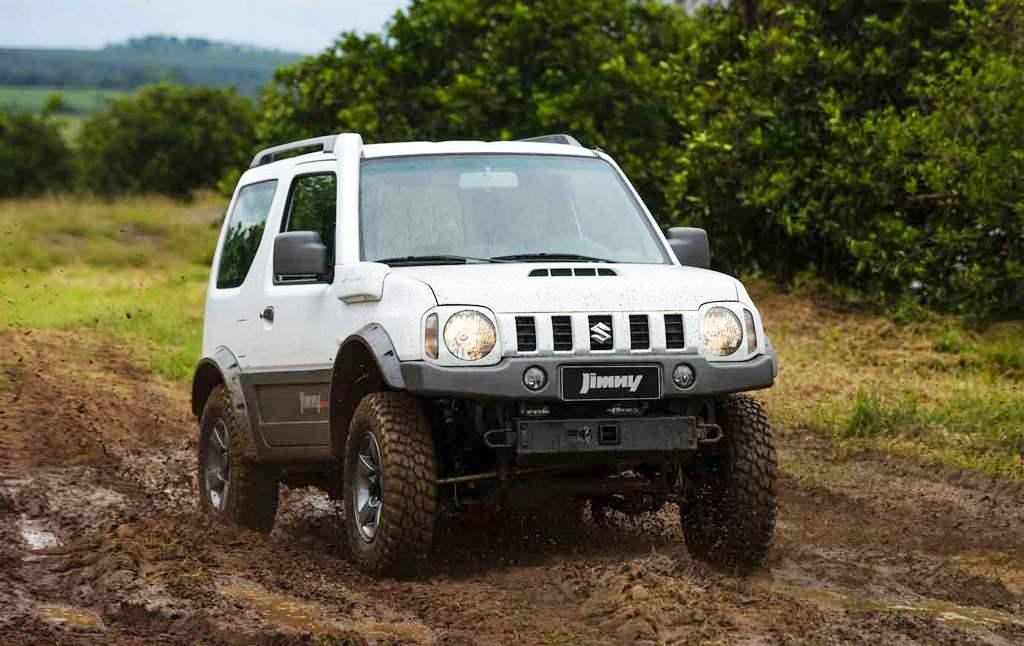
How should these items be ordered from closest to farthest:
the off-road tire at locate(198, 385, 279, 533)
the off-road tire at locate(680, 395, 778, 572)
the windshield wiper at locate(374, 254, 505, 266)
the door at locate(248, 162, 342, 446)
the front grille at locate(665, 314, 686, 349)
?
the front grille at locate(665, 314, 686, 349)
the off-road tire at locate(680, 395, 778, 572)
the windshield wiper at locate(374, 254, 505, 266)
the door at locate(248, 162, 342, 446)
the off-road tire at locate(198, 385, 279, 533)

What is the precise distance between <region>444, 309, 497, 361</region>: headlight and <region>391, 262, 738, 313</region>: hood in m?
0.06

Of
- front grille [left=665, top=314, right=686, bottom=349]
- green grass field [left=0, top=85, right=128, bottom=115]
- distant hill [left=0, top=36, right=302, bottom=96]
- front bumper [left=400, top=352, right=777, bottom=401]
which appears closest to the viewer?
front bumper [left=400, top=352, right=777, bottom=401]

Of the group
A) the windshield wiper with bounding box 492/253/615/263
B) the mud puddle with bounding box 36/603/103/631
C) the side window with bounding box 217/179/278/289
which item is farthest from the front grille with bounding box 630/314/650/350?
the side window with bounding box 217/179/278/289

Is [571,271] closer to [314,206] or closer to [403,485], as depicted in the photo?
[403,485]

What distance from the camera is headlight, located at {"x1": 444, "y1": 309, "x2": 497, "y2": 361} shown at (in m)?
6.88

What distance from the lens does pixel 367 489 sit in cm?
736

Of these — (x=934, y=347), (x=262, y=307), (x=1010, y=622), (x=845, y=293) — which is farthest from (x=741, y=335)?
(x=845, y=293)

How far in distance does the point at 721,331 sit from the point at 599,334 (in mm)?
549

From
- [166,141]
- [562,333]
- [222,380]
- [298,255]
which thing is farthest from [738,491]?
[166,141]

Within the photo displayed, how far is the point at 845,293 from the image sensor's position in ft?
56.3

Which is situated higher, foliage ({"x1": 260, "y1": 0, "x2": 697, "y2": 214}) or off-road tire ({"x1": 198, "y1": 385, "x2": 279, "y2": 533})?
foliage ({"x1": 260, "y1": 0, "x2": 697, "y2": 214})

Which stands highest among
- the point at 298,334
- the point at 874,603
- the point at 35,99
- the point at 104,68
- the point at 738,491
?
the point at 104,68

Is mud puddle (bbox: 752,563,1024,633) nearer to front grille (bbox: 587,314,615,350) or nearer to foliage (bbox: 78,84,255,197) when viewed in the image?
front grille (bbox: 587,314,615,350)

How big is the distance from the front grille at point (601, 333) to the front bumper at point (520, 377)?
0.21 feet
